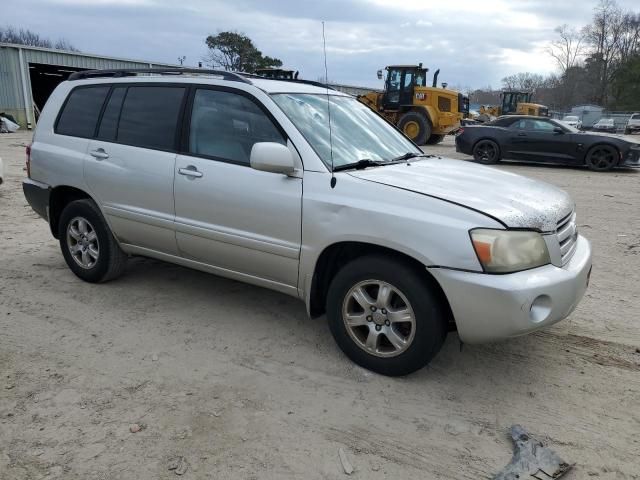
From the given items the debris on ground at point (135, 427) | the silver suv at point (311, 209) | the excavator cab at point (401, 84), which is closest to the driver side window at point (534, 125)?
the excavator cab at point (401, 84)

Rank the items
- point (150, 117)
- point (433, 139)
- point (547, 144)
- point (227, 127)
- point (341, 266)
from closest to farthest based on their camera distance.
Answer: point (341, 266) → point (227, 127) → point (150, 117) → point (547, 144) → point (433, 139)

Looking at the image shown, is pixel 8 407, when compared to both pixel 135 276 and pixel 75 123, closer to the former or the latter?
pixel 135 276

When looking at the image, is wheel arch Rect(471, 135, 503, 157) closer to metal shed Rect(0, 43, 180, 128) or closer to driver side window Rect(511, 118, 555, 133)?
driver side window Rect(511, 118, 555, 133)

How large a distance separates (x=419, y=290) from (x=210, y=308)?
202 cm

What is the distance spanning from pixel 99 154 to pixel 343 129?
2093 millimetres

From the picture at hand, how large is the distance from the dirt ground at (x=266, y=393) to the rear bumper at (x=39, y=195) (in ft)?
2.46

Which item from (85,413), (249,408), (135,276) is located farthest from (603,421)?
(135,276)

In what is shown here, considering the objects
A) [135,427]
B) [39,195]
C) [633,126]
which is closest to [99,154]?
[39,195]

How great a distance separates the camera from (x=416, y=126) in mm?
19859

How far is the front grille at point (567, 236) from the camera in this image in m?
3.15

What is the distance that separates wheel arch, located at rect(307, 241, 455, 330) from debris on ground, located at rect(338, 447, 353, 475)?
1.01 meters

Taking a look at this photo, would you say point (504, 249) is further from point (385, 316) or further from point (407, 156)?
point (407, 156)

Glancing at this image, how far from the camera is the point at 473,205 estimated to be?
293cm

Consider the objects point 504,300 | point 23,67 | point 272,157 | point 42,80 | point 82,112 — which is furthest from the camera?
point 42,80
